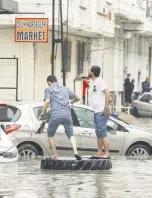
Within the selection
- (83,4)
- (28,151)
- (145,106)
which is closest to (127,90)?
(145,106)

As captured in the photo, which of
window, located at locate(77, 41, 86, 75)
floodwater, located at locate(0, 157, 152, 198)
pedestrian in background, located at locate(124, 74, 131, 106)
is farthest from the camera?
pedestrian in background, located at locate(124, 74, 131, 106)

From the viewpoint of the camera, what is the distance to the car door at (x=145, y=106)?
43128 mm

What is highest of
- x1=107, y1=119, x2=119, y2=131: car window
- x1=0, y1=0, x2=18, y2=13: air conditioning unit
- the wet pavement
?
x1=0, y1=0, x2=18, y2=13: air conditioning unit

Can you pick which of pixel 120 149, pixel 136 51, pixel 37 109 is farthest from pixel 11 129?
pixel 136 51

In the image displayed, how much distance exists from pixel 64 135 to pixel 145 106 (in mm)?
24605

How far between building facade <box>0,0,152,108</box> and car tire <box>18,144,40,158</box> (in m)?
12.2

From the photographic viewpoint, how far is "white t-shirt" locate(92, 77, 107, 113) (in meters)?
16.3

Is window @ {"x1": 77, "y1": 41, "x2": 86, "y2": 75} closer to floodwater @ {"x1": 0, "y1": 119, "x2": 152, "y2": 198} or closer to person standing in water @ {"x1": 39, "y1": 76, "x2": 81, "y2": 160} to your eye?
floodwater @ {"x1": 0, "y1": 119, "x2": 152, "y2": 198}

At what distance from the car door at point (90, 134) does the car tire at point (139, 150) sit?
38 cm

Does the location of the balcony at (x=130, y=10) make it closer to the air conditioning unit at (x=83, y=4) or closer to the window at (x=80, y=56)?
the window at (x=80, y=56)

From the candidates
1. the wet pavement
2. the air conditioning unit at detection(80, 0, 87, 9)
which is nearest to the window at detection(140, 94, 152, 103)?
the wet pavement

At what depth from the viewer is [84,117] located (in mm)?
19438

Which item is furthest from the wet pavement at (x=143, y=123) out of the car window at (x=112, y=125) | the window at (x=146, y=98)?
the car window at (x=112, y=125)

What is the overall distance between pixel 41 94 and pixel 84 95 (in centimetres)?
401
